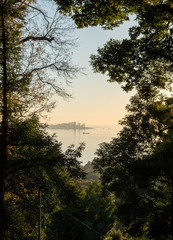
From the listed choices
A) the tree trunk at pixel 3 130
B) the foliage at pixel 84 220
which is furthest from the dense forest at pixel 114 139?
the foliage at pixel 84 220

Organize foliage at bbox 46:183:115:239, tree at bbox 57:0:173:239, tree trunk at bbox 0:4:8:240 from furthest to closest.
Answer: foliage at bbox 46:183:115:239 → tree at bbox 57:0:173:239 → tree trunk at bbox 0:4:8:240

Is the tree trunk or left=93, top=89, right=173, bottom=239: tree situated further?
left=93, top=89, right=173, bottom=239: tree

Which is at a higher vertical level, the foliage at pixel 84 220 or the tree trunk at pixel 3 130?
the tree trunk at pixel 3 130

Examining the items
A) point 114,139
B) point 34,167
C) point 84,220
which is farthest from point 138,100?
point 84,220

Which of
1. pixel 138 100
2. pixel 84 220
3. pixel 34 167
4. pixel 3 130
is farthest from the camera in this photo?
pixel 84 220

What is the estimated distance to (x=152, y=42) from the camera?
24.1 feet

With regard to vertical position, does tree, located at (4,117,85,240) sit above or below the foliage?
above

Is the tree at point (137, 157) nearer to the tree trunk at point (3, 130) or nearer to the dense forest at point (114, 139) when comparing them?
the dense forest at point (114, 139)

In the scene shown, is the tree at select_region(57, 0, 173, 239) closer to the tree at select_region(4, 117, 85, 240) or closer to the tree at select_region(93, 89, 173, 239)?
the tree at select_region(93, 89, 173, 239)

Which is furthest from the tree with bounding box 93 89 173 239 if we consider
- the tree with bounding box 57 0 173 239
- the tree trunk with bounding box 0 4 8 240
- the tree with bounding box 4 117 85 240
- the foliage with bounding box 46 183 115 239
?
the foliage with bounding box 46 183 115 239

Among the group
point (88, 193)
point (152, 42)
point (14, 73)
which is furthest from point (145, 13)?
point (88, 193)

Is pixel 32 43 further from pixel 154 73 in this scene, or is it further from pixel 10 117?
pixel 154 73

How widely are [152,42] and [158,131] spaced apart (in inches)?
167

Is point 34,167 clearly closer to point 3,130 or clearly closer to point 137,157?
point 3,130
